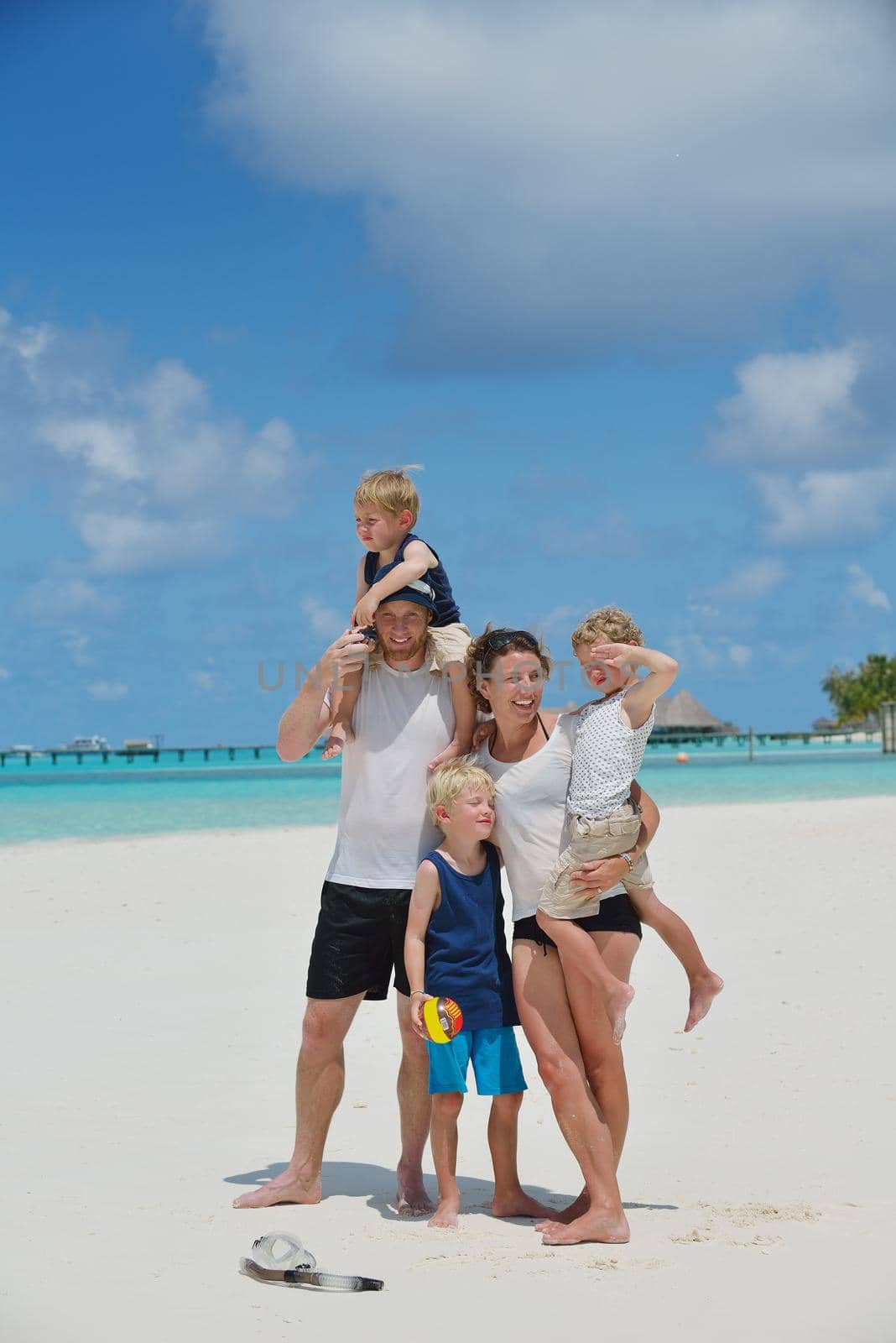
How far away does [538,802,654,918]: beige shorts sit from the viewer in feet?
13.8

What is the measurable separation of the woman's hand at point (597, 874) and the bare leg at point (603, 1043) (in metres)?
0.25

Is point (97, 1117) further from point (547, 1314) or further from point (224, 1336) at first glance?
point (547, 1314)

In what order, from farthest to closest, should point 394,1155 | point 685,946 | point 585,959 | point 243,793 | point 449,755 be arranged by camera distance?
point 243,793 → point 394,1155 → point 449,755 → point 685,946 → point 585,959

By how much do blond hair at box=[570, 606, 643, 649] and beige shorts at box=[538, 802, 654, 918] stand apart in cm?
56

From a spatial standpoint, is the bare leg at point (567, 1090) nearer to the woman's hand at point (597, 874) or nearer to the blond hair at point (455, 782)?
the woman's hand at point (597, 874)

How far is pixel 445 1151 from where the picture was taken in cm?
439

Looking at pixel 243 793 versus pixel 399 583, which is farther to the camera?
pixel 243 793

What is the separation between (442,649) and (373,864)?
80 centimetres

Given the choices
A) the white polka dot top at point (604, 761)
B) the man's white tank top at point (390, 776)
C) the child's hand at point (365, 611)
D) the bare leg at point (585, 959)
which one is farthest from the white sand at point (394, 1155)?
the child's hand at point (365, 611)

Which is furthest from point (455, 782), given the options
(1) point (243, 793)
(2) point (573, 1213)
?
(1) point (243, 793)

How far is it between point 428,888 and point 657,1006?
3.93 m

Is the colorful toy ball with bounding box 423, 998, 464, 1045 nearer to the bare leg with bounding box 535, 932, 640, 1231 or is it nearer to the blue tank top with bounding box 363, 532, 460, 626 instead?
the bare leg with bounding box 535, 932, 640, 1231

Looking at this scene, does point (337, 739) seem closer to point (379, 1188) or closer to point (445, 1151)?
point (445, 1151)

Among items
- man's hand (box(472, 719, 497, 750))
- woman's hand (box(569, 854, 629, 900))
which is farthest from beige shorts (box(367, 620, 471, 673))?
woman's hand (box(569, 854, 629, 900))
